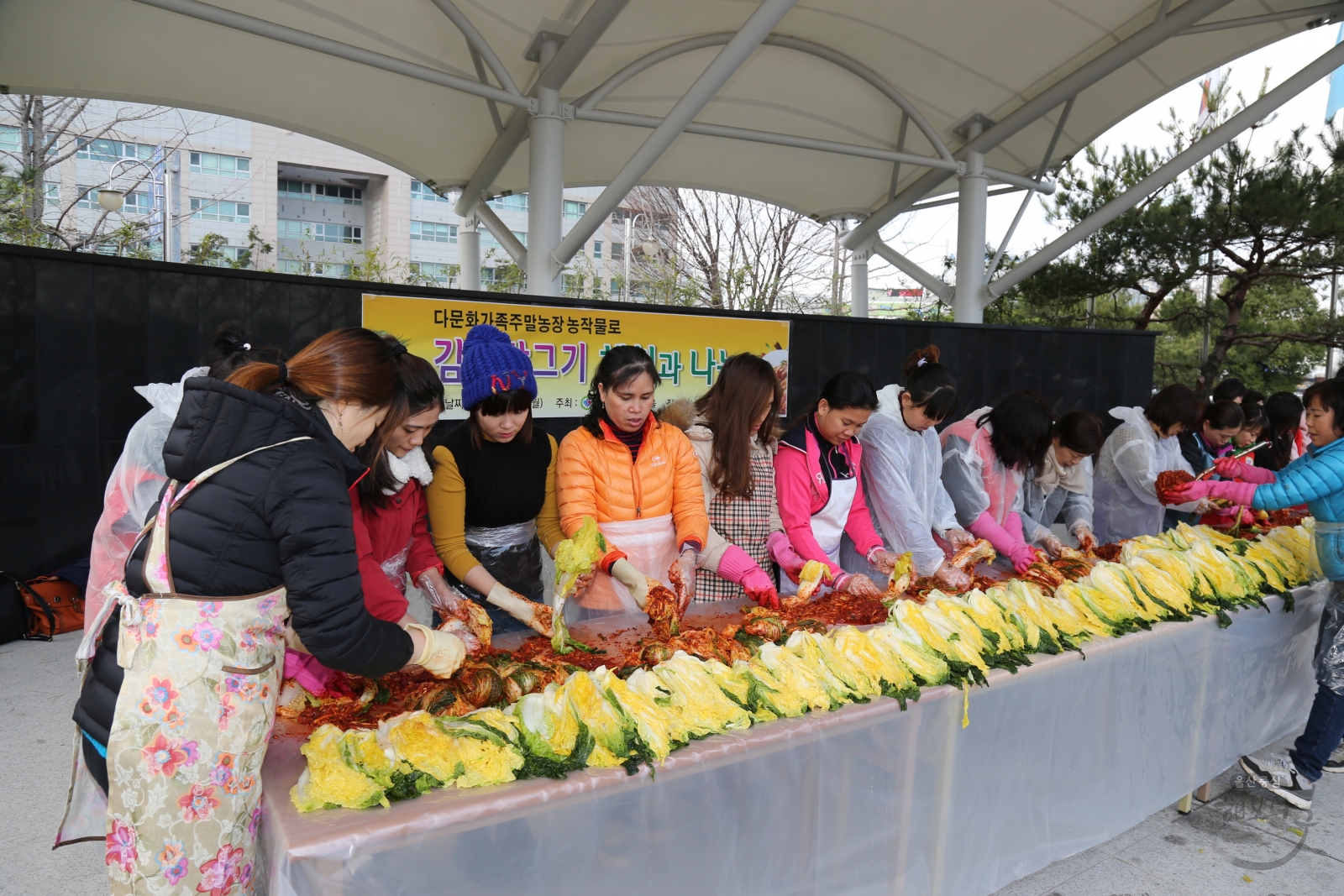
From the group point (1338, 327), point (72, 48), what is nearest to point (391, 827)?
A: point (72, 48)

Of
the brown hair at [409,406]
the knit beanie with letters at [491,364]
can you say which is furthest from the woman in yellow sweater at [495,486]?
the brown hair at [409,406]

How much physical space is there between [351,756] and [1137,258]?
37.1 feet

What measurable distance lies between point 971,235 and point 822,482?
7.38 meters

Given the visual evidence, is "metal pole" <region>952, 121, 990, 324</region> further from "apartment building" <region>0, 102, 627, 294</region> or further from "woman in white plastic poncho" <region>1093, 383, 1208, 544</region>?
"apartment building" <region>0, 102, 627, 294</region>

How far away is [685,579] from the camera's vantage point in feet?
7.07

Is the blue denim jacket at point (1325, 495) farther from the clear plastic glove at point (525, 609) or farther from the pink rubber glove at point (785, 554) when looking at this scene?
the clear plastic glove at point (525, 609)

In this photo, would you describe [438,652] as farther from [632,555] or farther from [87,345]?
[87,345]

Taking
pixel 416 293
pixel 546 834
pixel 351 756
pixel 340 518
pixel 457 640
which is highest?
pixel 416 293

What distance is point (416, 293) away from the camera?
15.6 feet

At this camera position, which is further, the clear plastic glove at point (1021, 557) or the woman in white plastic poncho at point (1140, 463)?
the woman in white plastic poncho at point (1140, 463)

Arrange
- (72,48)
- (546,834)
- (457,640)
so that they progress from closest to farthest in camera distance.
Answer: (546,834) → (457,640) → (72,48)

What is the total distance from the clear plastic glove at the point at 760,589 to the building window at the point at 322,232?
104 ft

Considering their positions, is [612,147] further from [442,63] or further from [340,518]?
[340,518]

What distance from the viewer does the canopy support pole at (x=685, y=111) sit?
17.4 ft
